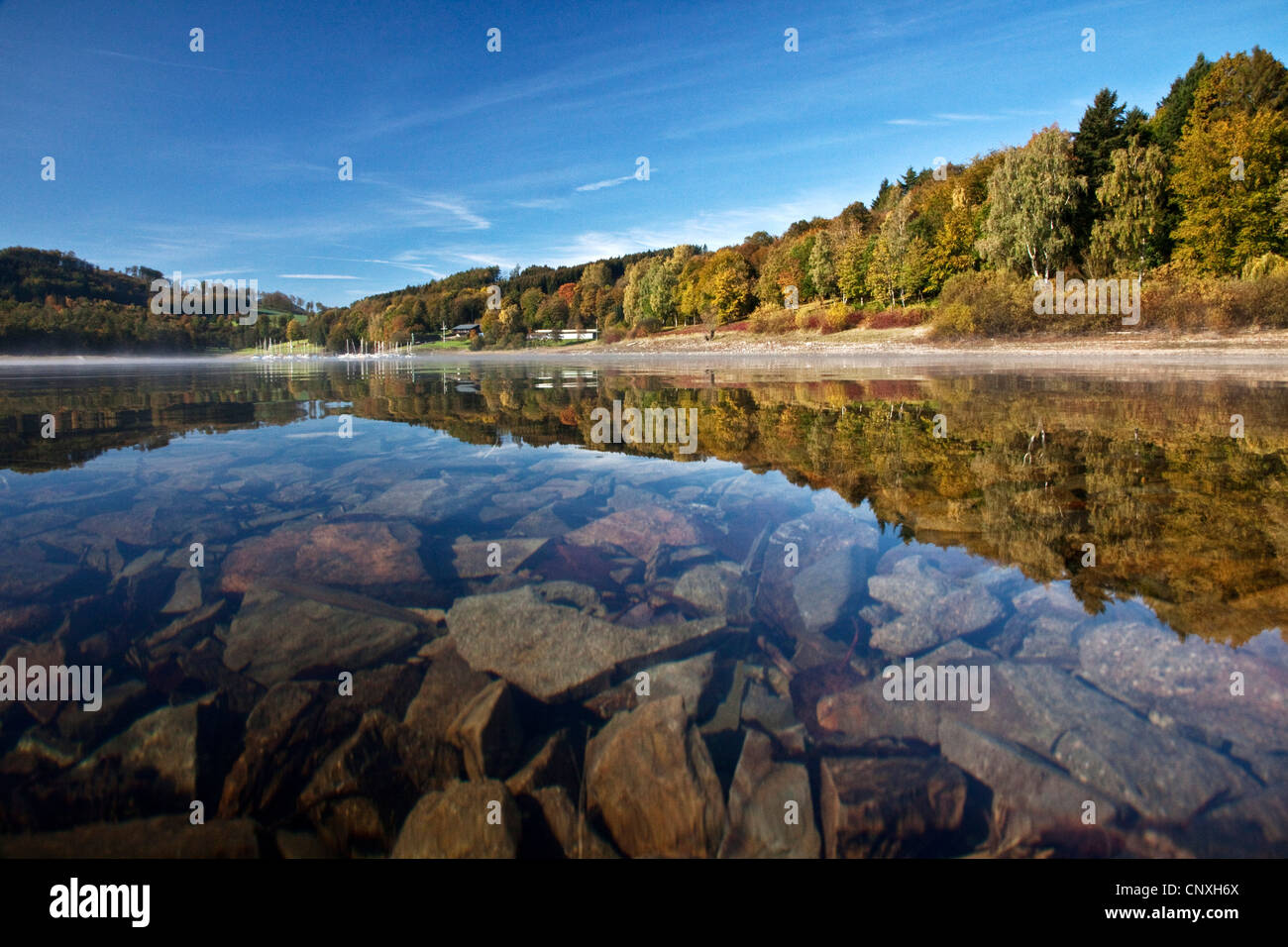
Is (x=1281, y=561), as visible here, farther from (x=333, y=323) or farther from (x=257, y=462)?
(x=333, y=323)

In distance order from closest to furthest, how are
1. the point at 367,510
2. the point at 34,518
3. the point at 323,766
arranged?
1. the point at 323,766
2. the point at 34,518
3. the point at 367,510

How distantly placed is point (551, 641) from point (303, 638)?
1316 mm

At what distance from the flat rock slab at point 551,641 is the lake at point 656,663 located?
20mm

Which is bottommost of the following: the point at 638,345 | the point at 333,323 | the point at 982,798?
the point at 982,798

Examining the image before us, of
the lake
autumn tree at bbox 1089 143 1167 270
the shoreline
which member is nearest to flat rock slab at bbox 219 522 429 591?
the lake

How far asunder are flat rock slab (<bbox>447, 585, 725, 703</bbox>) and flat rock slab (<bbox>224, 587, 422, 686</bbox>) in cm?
37

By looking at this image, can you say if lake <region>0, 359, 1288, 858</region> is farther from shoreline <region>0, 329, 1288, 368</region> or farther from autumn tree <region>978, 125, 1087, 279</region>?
autumn tree <region>978, 125, 1087, 279</region>

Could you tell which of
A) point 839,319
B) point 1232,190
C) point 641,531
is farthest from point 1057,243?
point 641,531

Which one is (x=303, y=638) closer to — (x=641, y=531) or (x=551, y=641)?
(x=551, y=641)

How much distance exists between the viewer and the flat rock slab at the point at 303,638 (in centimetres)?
303

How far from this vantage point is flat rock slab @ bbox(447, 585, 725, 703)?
2941mm

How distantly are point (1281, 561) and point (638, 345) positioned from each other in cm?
9106

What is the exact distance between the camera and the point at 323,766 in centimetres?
237
